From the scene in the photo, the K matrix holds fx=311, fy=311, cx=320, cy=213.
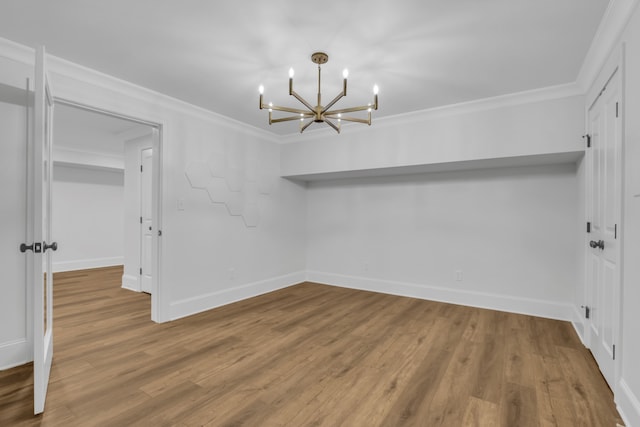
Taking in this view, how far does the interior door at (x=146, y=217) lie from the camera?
4.75 meters

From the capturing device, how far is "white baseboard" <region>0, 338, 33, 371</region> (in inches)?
92.2

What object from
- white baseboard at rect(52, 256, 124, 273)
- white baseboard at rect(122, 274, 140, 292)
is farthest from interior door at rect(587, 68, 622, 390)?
white baseboard at rect(52, 256, 124, 273)

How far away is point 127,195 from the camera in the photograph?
5215 mm

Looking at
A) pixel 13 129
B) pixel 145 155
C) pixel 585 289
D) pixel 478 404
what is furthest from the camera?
pixel 145 155

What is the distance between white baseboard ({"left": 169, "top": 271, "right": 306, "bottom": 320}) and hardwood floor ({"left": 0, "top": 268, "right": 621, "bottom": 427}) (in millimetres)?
159

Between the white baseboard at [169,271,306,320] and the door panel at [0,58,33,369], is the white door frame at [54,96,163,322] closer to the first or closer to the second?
the white baseboard at [169,271,306,320]

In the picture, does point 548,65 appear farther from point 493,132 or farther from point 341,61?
point 341,61

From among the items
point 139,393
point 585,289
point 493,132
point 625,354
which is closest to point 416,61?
point 493,132

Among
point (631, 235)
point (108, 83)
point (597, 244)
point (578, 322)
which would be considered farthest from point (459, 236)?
point (108, 83)

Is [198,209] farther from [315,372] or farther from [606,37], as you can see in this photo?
[606,37]

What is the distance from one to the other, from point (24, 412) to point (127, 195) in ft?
13.1

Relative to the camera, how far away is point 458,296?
13.5ft

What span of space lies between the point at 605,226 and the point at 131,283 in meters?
5.83

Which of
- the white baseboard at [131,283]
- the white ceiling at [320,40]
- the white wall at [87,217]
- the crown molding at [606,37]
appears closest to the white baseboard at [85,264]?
the white wall at [87,217]
